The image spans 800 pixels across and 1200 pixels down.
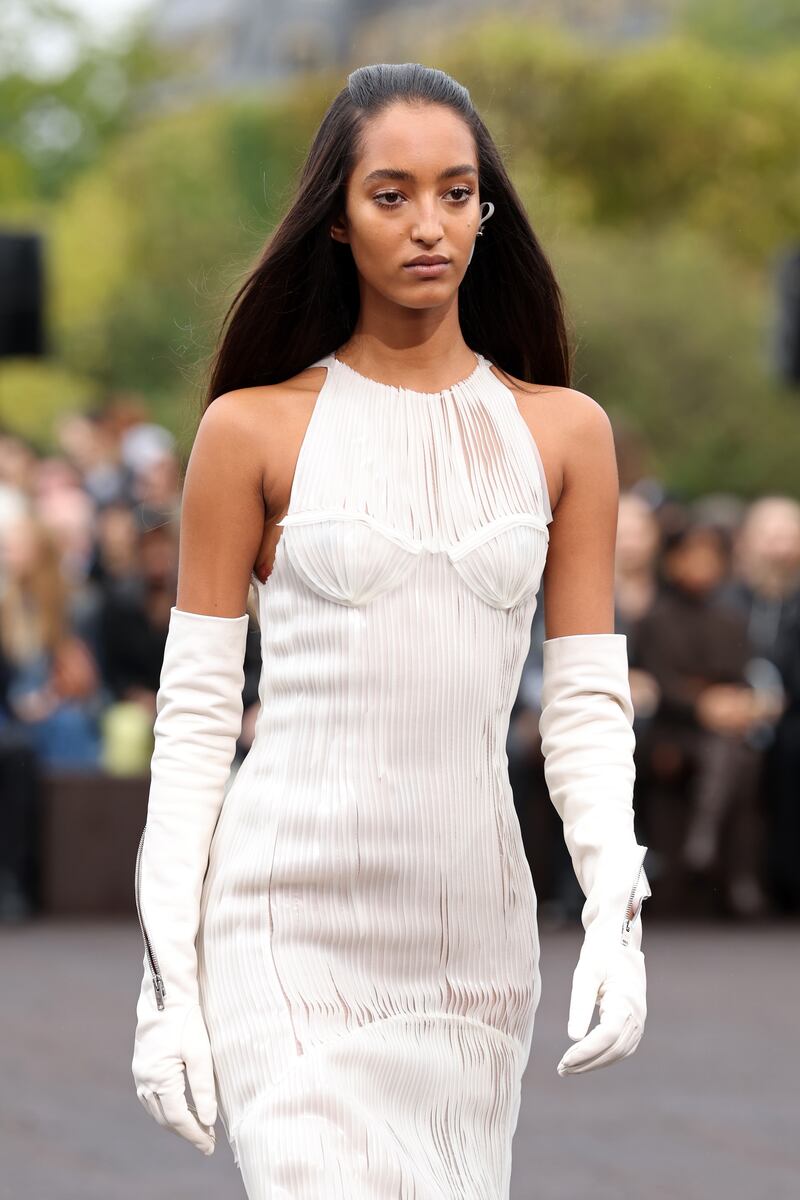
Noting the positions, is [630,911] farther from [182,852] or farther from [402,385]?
[402,385]

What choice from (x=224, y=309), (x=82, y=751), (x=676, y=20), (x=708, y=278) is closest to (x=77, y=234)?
(x=708, y=278)

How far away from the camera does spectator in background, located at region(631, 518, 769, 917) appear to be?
41.3 ft

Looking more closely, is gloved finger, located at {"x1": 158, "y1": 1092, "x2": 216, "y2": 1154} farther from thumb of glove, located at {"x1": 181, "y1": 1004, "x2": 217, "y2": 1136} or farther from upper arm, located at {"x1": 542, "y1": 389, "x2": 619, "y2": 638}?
upper arm, located at {"x1": 542, "y1": 389, "x2": 619, "y2": 638}

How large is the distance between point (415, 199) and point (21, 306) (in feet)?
33.6

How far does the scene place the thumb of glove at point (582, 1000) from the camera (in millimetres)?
3195

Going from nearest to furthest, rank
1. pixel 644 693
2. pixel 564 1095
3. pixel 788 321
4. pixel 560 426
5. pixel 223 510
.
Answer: pixel 223 510 → pixel 560 426 → pixel 564 1095 → pixel 644 693 → pixel 788 321

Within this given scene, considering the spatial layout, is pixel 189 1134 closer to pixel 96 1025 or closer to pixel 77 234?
pixel 96 1025

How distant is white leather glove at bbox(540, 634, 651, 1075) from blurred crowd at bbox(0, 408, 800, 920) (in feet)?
28.4

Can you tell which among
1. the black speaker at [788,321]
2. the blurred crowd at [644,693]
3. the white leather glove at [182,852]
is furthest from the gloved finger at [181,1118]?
the black speaker at [788,321]

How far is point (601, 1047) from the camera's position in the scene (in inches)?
126

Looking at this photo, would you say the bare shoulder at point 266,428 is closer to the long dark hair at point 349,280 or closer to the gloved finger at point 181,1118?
the long dark hair at point 349,280

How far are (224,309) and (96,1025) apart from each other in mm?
6000

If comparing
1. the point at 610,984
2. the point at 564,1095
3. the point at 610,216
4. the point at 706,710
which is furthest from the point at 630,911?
the point at 610,216

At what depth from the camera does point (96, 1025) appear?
939 cm
